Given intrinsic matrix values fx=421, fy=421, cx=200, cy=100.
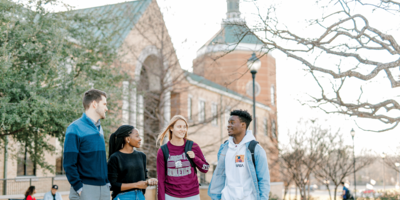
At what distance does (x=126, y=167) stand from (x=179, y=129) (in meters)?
0.94

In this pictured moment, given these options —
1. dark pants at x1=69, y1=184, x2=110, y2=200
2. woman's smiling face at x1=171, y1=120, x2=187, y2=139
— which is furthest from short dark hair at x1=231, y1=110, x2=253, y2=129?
dark pants at x1=69, y1=184, x2=110, y2=200

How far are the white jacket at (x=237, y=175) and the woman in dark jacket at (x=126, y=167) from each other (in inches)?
37.7

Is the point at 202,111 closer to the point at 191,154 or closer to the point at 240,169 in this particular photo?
the point at 191,154

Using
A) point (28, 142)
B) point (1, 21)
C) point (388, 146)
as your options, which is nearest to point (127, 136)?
point (1, 21)

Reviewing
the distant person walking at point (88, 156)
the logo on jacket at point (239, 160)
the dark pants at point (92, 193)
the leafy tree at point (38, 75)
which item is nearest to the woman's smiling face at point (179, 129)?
the logo on jacket at point (239, 160)

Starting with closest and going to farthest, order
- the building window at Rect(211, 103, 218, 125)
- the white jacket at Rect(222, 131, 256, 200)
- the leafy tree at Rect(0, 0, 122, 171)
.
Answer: the white jacket at Rect(222, 131, 256, 200), the leafy tree at Rect(0, 0, 122, 171), the building window at Rect(211, 103, 218, 125)

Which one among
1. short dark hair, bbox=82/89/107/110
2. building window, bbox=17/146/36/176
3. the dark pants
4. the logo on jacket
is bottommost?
building window, bbox=17/146/36/176

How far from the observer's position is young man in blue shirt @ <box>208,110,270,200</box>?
17.3ft

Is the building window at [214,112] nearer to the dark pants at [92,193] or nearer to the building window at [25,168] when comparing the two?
the building window at [25,168]

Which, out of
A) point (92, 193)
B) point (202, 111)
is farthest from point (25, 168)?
point (92, 193)

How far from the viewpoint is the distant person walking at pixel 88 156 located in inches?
177

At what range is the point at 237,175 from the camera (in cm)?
543

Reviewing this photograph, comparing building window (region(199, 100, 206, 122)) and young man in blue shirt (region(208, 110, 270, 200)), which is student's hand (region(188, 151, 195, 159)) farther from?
building window (region(199, 100, 206, 122))

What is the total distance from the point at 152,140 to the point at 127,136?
1601 cm
